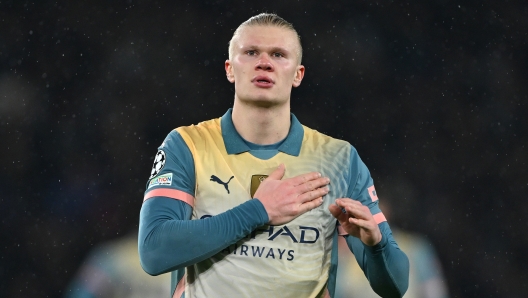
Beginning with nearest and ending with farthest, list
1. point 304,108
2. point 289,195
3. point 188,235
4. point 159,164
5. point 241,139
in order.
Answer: point 188,235
point 289,195
point 159,164
point 241,139
point 304,108

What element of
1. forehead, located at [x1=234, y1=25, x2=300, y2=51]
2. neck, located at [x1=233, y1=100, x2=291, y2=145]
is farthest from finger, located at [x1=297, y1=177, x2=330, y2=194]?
forehead, located at [x1=234, y1=25, x2=300, y2=51]

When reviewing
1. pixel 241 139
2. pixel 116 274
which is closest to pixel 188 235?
pixel 241 139

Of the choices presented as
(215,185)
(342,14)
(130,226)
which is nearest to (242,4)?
(342,14)

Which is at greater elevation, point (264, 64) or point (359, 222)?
point (264, 64)

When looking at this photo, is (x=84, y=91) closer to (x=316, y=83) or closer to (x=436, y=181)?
(x=316, y=83)

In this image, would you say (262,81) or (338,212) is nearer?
(338,212)

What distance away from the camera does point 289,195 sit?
2199 millimetres

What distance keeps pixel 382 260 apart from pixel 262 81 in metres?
0.68

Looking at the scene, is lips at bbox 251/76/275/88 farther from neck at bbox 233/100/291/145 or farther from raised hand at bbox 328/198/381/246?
raised hand at bbox 328/198/381/246

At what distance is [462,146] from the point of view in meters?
3.96

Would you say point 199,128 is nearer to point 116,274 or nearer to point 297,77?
point 297,77

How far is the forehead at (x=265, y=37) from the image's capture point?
2.43 metres

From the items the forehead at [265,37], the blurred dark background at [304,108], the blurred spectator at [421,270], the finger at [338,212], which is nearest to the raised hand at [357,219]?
the finger at [338,212]

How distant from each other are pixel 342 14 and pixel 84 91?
1459mm
